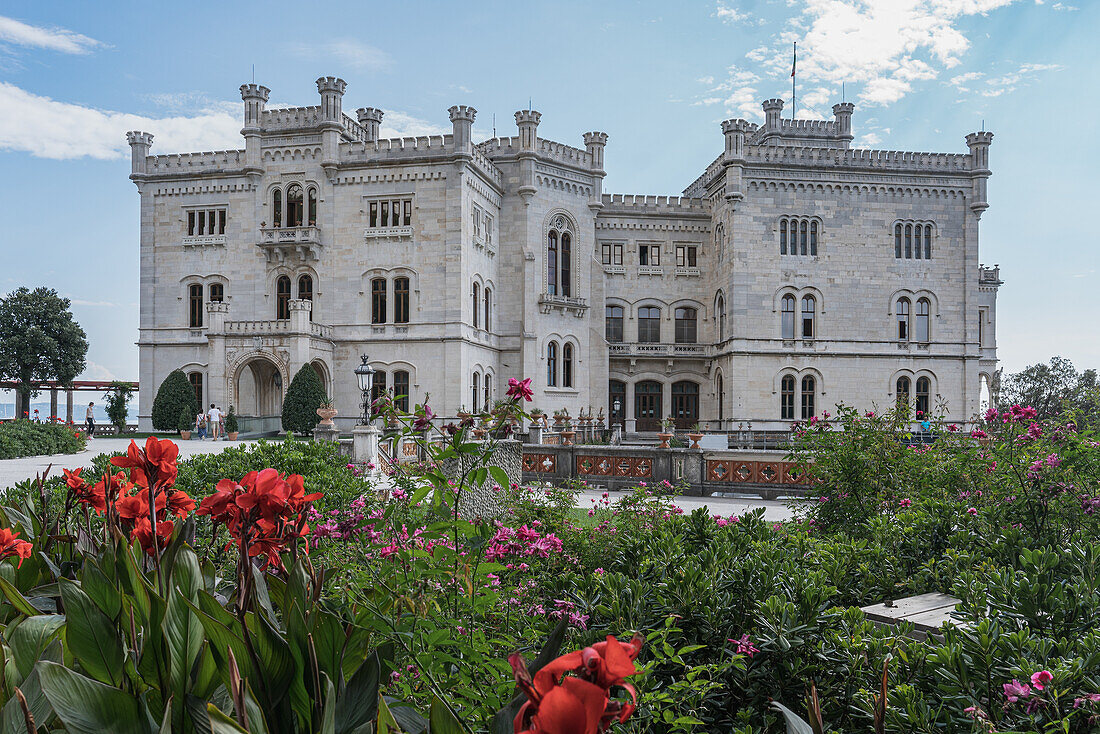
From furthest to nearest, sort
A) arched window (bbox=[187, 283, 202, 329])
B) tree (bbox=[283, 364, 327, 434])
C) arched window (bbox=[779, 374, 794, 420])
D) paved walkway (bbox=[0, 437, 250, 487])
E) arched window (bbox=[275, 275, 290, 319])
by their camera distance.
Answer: arched window (bbox=[779, 374, 794, 420]), arched window (bbox=[187, 283, 202, 329]), arched window (bbox=[275, 275, 290, 319]), tree (bbox=[283, 364, 327, 434]), paved walkway (bbox=[0, 437, 250, 487])

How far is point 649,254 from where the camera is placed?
35.2 meters

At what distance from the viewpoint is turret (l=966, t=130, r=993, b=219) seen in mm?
32188

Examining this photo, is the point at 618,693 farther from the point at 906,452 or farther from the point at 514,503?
the point at 906,452

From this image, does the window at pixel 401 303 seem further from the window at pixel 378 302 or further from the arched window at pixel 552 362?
the arched window at pixel 552 362

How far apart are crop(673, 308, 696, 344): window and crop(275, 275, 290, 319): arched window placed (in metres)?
19.0

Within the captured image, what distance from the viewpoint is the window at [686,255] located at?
116 feet

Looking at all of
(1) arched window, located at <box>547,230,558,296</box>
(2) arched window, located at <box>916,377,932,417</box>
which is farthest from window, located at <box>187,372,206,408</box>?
(2) arched window, located at <box>916,377,932,417</box>

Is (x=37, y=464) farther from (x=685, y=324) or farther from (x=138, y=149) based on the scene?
(x=685, y=324)

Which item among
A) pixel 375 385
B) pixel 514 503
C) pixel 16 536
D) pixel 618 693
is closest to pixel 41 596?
pixel 16 536

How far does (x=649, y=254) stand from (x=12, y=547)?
3408 centimetres

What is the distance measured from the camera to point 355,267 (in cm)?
2903

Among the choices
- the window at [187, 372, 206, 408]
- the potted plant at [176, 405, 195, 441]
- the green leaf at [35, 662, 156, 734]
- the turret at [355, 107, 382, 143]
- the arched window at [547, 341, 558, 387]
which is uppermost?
the turret at [355, 107, 382, 143]

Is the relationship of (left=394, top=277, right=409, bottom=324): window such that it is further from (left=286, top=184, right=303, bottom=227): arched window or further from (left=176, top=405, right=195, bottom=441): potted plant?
(left=176, top=405, right=195, bottom=441): potted plant

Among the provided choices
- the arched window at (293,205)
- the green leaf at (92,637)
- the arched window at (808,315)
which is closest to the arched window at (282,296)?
the arched window at (293,205)
